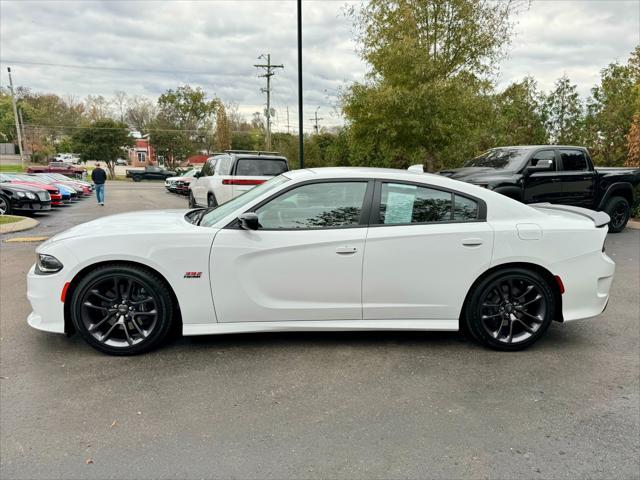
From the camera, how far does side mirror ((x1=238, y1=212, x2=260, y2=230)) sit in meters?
3.71

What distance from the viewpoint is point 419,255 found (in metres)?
3.90

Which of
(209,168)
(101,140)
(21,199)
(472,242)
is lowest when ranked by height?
(21,199)

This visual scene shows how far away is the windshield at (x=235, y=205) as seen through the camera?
13.2 ft

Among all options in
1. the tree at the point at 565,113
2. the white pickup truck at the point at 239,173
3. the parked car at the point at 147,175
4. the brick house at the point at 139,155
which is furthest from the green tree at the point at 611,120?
the brick house at the point at 139,155

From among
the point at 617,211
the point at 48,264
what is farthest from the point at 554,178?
the point at 48,264

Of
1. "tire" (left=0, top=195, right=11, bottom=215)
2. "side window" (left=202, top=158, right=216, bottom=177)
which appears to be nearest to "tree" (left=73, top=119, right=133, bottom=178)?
"tire" (left=0, top=195, right=11, bottom=215)

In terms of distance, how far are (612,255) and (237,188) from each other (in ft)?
28.0

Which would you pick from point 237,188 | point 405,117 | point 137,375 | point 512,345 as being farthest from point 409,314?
point 405,117

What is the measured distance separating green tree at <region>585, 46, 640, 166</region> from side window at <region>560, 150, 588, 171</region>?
217 inches

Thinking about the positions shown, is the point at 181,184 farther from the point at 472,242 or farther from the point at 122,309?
the point at 472,242

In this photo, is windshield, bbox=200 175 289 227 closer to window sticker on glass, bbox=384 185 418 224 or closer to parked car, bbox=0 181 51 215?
window sticker on glass, bbox=384 185 418 224

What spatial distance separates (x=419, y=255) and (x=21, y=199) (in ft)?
44.2

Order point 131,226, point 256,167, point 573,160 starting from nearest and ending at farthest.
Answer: point 131,226, point 573,160, point 256,167

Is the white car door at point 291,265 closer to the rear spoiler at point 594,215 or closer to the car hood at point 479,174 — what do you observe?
the rear spoiler at point 594,215
